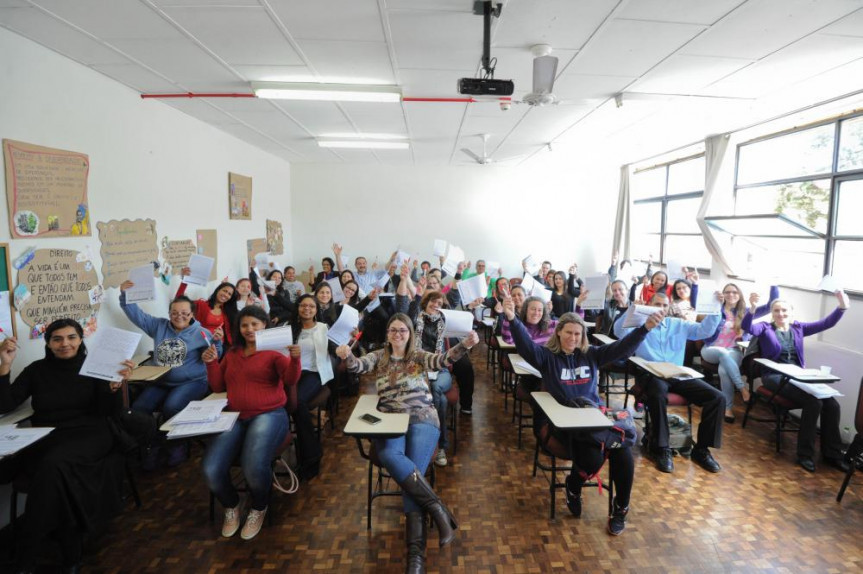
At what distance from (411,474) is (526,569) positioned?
82 centimetres

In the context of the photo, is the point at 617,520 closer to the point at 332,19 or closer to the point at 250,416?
the point at 250,416

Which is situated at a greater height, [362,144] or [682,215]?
[362,144]

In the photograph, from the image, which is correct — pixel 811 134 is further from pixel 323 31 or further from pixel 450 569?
pixel 450 569

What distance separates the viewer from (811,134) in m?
4.64

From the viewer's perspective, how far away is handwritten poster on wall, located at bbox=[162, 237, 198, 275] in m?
4.42

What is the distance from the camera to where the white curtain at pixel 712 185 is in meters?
5.63

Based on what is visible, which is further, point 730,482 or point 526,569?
point 730,482

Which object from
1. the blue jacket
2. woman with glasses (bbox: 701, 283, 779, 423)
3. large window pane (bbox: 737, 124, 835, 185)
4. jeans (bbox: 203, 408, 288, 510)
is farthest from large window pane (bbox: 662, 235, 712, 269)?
the blue jacket

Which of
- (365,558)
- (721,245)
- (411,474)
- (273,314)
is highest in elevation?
(721,245)

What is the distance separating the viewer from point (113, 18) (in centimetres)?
255

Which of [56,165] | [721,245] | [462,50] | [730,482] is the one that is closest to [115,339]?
[56,165]

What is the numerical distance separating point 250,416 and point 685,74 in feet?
14.2

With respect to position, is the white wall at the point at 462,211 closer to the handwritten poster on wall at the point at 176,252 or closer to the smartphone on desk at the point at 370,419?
the handwritten poster on wall at the point at 176,252

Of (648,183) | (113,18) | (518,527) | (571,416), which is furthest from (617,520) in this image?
(648,183)
